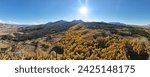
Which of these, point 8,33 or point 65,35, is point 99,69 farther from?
point 8,33

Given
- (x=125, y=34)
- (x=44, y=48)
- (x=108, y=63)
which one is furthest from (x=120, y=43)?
(x=44, y=48)

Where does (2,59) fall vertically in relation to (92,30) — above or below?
below

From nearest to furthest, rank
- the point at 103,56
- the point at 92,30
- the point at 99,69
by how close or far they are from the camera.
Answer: the point at 99,69
the point at 103,56
the point at 92,30

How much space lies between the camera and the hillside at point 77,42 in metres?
7.43

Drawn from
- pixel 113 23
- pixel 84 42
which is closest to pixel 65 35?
pixel 84 42

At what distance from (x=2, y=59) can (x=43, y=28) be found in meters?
1.14

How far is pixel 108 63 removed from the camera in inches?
274

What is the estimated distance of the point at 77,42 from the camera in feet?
25.2

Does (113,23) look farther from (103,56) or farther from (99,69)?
(99,69)

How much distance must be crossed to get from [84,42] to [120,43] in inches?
26.9

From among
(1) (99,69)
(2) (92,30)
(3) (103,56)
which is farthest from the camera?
(2) (92,30)

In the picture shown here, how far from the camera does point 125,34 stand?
25.4 feet

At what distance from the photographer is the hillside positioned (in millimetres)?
7429

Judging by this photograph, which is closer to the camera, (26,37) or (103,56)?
(103,56)
